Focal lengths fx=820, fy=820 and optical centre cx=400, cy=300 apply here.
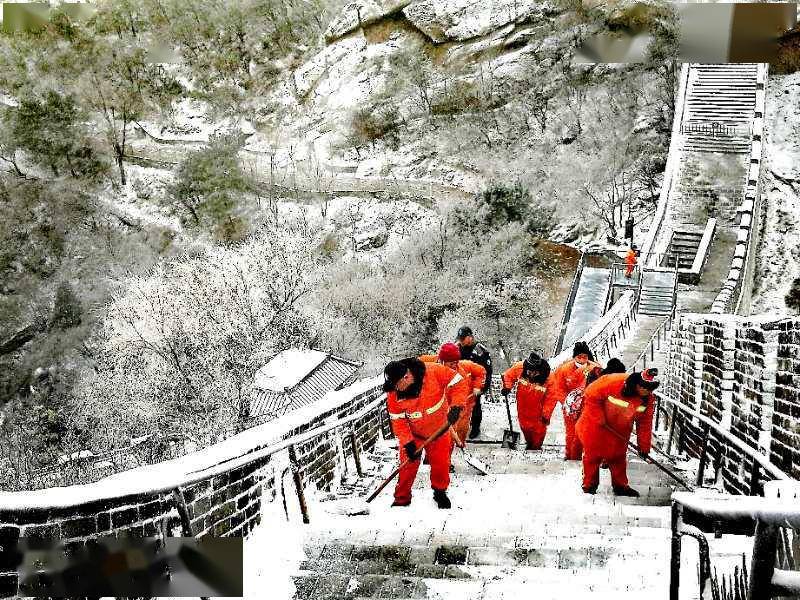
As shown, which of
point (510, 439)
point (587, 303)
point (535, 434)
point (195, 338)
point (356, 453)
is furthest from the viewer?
point (195, 338)

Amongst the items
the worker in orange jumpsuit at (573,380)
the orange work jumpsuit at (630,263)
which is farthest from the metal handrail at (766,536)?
the orange work jumpsuit at (630,263)

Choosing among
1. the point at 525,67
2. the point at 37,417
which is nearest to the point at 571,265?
the point at 525,67

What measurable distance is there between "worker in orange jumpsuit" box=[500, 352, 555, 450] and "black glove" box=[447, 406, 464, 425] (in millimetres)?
2205

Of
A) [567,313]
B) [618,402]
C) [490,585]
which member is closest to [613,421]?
[618,402]

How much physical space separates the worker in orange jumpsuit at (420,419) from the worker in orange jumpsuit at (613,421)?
4.04ft

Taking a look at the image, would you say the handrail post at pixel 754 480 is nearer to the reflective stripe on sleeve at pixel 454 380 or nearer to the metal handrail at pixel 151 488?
the reflective stripe on sleeve at pixel 454 380

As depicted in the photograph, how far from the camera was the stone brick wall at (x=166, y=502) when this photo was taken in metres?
4.10

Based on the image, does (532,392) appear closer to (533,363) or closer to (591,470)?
(533,363)

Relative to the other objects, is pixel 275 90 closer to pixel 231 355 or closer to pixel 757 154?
pixel 231 355

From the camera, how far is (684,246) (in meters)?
22.2

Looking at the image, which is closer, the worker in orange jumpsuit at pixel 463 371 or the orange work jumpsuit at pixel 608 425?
the orange work jumpsuit at pixel 608 425

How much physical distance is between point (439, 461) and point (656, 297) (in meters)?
13.2

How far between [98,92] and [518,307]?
36439 millimetres

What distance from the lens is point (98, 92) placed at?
54.4 meters
